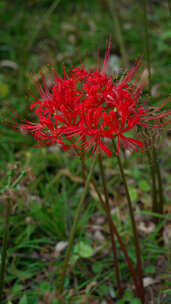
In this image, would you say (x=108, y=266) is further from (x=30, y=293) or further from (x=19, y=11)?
(x=19, y=11)

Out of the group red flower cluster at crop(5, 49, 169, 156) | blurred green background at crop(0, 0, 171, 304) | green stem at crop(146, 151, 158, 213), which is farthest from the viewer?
blurred green background at crop(0, 0, 171, 304)

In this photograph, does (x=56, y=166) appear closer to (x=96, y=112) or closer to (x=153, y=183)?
(x=153, y=183)

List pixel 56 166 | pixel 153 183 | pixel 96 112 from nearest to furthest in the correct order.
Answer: pixel 96 112
pixel 153 183
pixel 56 166

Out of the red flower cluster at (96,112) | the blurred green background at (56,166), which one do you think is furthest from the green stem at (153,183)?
the red flower cluster at (96,112)

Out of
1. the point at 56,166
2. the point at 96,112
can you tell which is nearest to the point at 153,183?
the point at 96,112

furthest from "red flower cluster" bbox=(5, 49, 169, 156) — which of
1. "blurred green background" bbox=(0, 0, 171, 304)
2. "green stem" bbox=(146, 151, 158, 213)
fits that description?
"green stem" bbox=(146, 151, 158, 213)

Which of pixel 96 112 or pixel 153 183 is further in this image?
pixel 153 183

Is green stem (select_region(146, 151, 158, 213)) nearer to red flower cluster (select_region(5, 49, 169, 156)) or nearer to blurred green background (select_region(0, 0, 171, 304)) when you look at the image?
blurred green background (select_region(0, 0, 171, 304))

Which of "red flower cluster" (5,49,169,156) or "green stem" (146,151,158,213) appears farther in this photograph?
"green stem" (146,151,158,213)

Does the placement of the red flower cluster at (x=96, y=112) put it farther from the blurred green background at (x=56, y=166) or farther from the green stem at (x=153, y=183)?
the green stem at (x=153, y=183)
